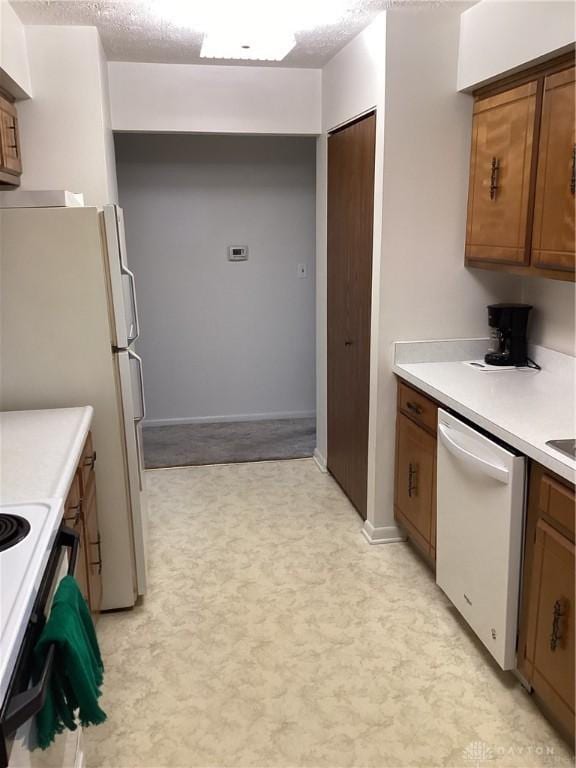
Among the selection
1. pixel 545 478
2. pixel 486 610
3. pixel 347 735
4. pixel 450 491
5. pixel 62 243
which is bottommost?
pixel 347 735

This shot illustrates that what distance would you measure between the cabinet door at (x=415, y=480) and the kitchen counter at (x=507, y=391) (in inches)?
9.5

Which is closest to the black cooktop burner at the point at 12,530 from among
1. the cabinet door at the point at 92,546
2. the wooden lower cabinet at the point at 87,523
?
the wooden lower cabinet at the point at 87,523

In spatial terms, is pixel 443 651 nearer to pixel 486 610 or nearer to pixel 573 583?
pixel 486 610

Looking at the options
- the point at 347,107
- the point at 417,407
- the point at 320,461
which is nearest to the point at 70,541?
the point at 417,407

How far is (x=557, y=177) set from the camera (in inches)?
85.3

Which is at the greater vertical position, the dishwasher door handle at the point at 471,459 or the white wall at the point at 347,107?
the white wall at the point at 347,107

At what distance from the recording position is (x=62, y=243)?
2.24m

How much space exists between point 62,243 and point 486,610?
6.55 feet

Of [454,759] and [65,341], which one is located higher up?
[65,341]

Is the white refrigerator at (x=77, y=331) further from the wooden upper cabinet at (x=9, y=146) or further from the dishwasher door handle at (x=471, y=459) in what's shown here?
the dishwasher door handle at (x=471, y=459)

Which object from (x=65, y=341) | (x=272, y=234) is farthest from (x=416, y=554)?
(x=272, y=234)

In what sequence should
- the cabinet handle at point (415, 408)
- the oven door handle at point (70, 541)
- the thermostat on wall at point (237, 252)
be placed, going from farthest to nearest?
the thermostat on wall at point (237, 252) < the cabinet handle at point (415, 408) < the oven door handle at point (70, 541)

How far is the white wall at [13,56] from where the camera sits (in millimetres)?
2457

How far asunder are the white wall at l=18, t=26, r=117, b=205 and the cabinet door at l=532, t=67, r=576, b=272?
77.3 inches
